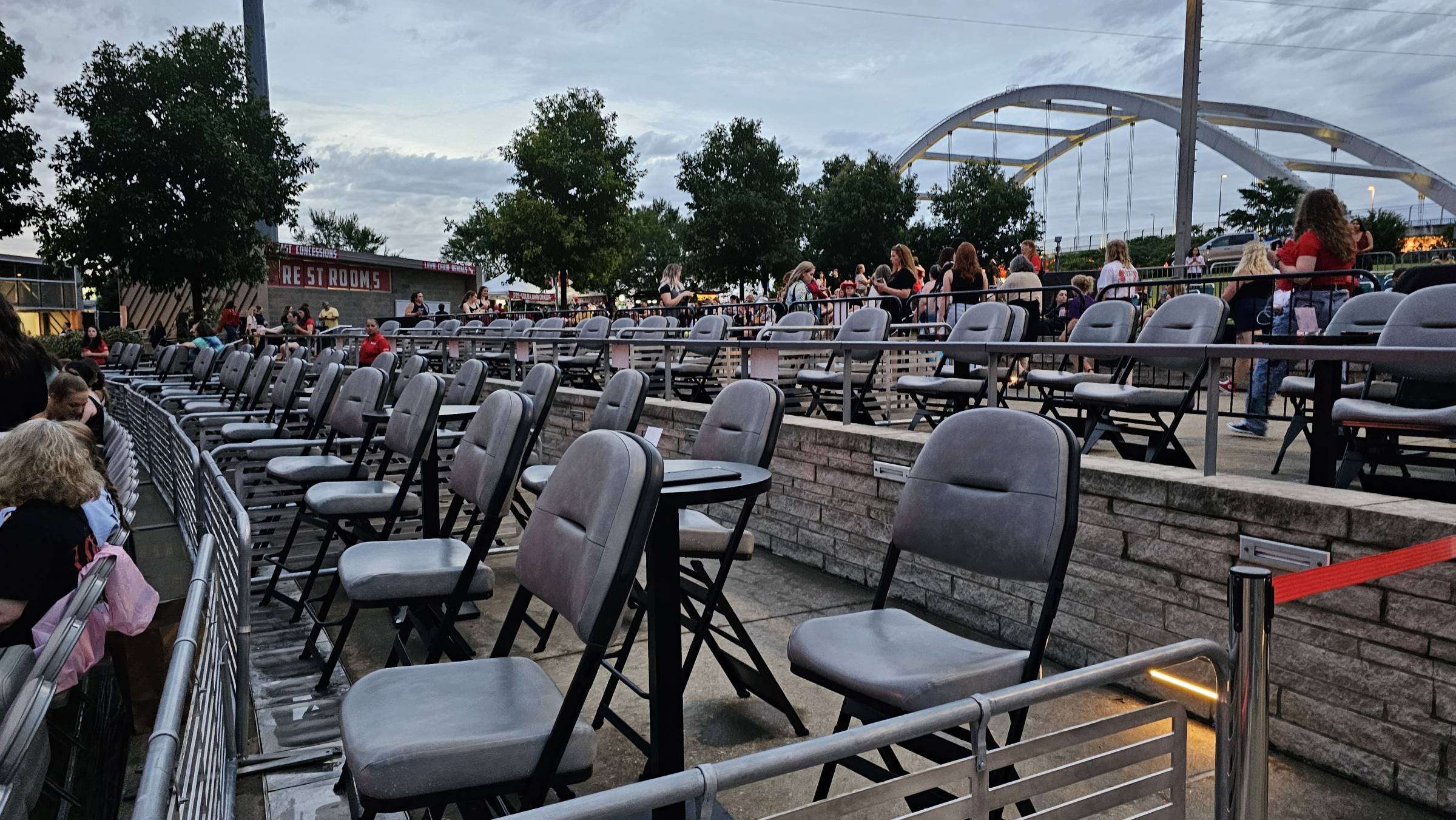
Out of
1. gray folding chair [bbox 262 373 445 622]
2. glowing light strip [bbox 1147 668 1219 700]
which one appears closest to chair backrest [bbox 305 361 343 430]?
gray folding chair [bbox 262 373 445 622]

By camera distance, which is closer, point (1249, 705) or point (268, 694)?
point (1249, 705)

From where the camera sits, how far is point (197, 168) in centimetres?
1877

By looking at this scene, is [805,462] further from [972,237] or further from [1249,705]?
[972,237]

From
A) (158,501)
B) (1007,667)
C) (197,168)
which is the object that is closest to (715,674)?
(1007,667)

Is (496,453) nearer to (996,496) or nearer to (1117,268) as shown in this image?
(996,496)

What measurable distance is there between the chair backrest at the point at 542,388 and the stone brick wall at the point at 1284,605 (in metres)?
1.62

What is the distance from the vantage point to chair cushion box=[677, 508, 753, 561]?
9.36 feet

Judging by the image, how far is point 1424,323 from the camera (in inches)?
128

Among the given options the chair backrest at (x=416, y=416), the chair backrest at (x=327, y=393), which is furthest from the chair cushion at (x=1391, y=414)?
the chair backrest at (x=327, y=393)

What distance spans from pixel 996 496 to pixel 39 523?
272cm

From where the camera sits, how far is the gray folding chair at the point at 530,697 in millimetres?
1461

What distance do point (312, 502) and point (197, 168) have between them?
1882 cm

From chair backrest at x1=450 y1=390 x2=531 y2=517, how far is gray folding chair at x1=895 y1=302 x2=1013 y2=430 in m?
2.71

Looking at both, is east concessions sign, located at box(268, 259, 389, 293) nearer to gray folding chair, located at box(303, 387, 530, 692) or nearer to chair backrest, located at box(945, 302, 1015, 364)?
chair backrest, located at box(945, 302, 1015, 364)
